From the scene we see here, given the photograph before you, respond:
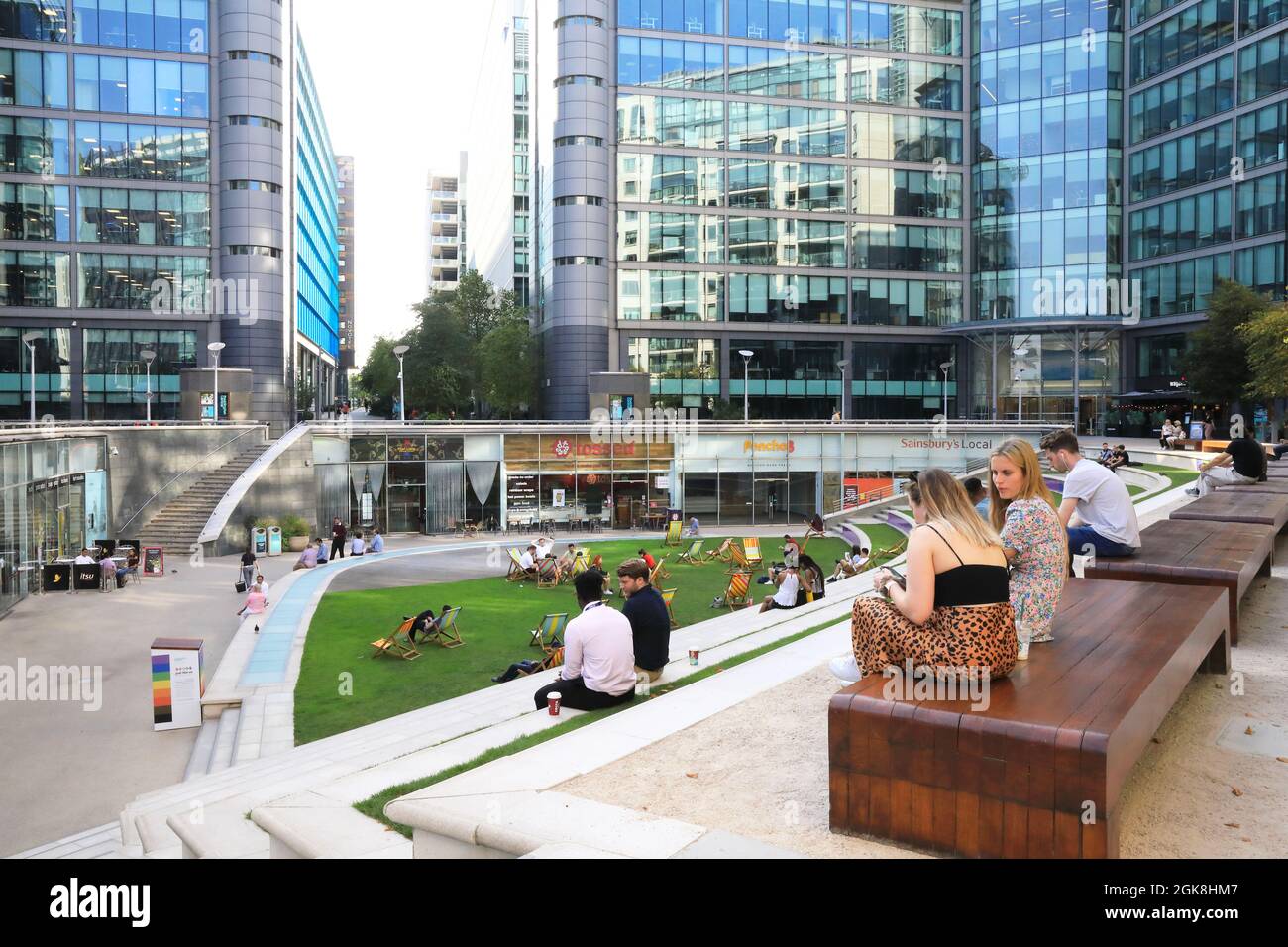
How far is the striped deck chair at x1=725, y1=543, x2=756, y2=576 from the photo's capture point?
90.0ft

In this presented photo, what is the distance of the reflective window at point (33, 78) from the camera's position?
171 ft

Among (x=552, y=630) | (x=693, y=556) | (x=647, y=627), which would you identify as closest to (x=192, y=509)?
(x=693, y=556)

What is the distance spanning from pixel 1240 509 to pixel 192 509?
112ft

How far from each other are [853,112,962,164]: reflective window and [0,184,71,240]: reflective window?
45876 millimetres

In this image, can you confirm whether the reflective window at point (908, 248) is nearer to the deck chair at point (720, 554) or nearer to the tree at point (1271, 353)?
the tree at point (1271, 353)

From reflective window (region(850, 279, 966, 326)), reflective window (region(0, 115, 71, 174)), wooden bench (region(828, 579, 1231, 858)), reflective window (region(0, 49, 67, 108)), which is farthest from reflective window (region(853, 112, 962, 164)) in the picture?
wooden bench (region(828, 579, 1231, 858))

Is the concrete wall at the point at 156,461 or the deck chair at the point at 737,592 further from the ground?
the concrete wall at the point at 156,461

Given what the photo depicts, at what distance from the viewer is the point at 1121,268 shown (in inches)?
2367

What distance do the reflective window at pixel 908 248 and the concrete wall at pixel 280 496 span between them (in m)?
37.9

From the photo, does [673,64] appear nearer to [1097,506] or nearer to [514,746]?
[1097,506]

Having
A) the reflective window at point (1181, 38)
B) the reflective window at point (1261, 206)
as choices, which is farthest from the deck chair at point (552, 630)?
the reflective window at point (1181, 38)

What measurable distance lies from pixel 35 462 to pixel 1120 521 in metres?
26.1

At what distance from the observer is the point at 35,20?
51.9 meters

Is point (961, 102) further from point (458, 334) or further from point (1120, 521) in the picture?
point (1120, 521)
